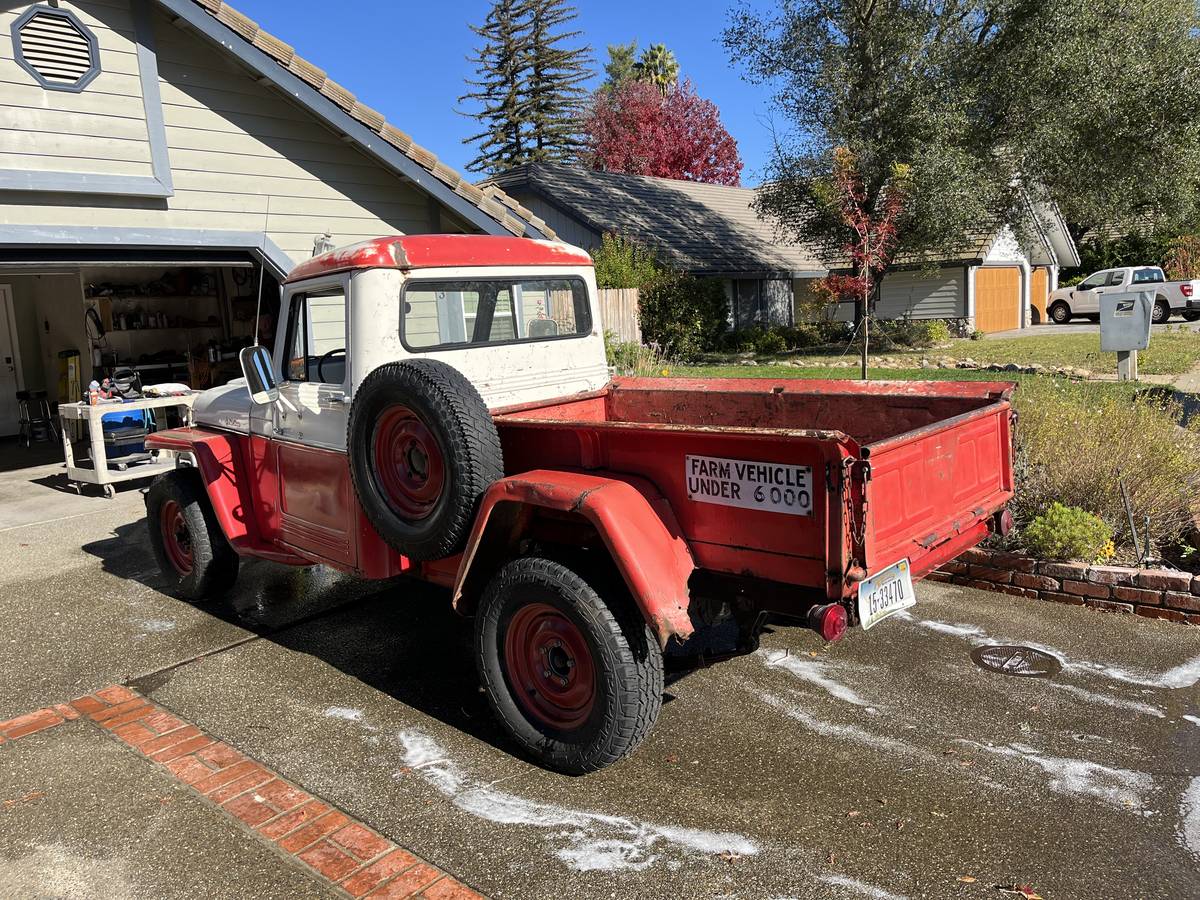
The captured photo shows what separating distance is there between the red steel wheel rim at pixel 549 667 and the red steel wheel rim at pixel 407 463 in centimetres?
70

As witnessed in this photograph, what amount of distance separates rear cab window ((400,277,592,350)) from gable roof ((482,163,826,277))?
17.5 metres

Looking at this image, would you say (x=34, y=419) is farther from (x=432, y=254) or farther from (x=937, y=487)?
(x=937, y=487)

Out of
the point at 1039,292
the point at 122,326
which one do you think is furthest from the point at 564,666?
the point at 1039,292

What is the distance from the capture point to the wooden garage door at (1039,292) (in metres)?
31.0

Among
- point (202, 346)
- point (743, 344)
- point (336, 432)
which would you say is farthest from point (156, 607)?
point (743, 344)

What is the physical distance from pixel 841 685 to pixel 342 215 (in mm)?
7594

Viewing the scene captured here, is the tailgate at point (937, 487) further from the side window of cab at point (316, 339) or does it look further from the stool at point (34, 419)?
the stool at point (34, 419)

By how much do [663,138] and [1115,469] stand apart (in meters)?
40.2

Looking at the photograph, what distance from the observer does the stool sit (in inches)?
515

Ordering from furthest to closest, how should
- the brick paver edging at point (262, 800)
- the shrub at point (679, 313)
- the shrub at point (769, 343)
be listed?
1. the shrub at point (769, 343)
2. the shrub at point (679, 313)
3. the brick paver edging at point (262, 800)

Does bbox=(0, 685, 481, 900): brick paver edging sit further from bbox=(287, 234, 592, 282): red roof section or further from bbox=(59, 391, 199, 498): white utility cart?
bbox=(59, 391, 199, 498): white utility cart

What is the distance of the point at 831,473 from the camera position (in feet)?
9.88

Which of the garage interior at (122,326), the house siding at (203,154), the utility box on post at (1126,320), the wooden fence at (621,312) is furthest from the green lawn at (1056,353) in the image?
the garage interior at (122,326)

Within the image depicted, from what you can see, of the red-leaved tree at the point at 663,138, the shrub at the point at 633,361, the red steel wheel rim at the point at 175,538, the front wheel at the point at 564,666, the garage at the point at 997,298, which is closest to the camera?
the front wheel at the point at 564,666
